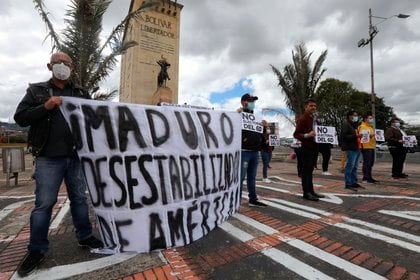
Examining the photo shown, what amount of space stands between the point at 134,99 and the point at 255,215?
22823mm

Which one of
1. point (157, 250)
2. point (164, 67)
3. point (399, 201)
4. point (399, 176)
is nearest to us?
point (157, 250)

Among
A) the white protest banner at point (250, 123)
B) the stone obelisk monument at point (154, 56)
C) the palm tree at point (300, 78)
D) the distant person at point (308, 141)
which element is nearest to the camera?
the white protest banner at point (250, 123)

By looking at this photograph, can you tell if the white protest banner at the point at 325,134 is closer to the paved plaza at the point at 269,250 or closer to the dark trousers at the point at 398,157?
the dark trousers at the point at 398,157

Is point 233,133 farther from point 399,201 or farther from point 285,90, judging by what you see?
point 285,90

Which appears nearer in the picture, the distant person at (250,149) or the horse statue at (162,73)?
the distant person at (250,149)

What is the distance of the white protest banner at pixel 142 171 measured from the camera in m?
2.57

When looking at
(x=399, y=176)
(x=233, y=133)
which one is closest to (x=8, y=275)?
(x=233, y=133)

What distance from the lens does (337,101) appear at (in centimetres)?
3738

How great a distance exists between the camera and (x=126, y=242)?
8.67ft

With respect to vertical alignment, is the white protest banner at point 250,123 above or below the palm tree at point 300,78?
below

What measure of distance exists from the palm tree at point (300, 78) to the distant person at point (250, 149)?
45.2 ft

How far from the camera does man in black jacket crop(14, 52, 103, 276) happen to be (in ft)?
7.96

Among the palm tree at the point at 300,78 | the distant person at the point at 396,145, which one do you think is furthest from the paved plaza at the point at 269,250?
the palm tree at the point at 300,78

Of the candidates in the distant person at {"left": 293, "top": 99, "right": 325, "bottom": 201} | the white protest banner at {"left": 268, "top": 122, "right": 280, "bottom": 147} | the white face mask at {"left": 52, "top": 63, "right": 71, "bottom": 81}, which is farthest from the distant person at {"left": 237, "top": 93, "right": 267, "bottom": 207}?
the white protest banner at {"left": 268, "top": 122, "right": 280, "bottom": 147}
